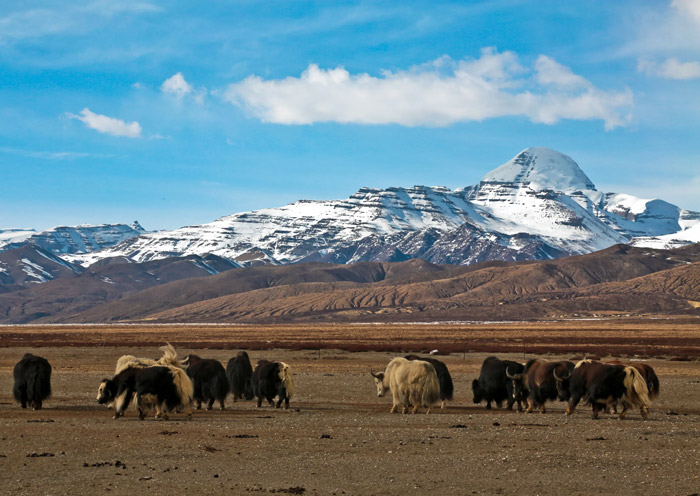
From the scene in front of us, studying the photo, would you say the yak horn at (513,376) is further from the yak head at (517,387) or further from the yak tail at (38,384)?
the yak tail at (38,384)

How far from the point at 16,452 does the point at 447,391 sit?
50.1 feet

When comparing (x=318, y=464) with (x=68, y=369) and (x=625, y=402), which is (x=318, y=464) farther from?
(x=68, y=369)

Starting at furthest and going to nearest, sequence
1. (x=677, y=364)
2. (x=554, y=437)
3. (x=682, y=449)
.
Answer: (x=677, y=364)
(x=554, y=437)
(x=682, y=449)

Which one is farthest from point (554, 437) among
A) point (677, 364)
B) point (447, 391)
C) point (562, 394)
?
point (677, 364)

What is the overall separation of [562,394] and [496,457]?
9.52 m

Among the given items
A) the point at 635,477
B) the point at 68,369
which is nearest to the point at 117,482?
the point at 635,477

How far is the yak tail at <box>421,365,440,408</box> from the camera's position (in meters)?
25.6

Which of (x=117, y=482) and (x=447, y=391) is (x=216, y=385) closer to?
(x=447, y=391)

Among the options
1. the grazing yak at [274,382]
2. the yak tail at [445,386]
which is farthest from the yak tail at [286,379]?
the yak tail at [445,386]

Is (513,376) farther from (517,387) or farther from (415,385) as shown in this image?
(415,385)

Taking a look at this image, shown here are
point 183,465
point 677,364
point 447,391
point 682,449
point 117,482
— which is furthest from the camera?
point 677,364

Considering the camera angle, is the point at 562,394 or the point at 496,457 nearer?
the point at 496,457

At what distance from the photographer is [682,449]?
18.1 m

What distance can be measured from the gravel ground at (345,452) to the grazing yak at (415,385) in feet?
2.44
